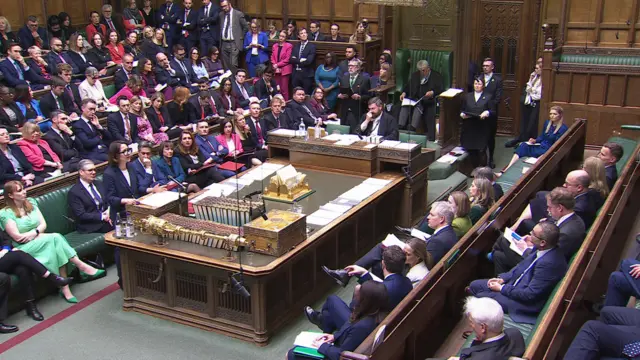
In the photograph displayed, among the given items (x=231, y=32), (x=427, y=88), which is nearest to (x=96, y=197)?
(x=427, y=88)

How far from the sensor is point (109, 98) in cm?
1034

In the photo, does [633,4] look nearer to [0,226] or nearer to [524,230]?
[524,230]

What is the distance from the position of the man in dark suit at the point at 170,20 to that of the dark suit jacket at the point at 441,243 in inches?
343

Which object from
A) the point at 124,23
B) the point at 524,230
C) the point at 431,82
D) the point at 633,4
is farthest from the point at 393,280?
the point at 124,23

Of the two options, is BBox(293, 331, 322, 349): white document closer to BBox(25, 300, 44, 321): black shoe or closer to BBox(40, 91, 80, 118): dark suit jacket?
BBox(25, 300, 44, 321): black shoe

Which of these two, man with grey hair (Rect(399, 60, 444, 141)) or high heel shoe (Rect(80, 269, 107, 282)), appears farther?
man with grey hair (Rect(399, 60, 444, 141))

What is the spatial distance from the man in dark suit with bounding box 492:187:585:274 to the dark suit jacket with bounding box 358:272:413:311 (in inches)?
36.4

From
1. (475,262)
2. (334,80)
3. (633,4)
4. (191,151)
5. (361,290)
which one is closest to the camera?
(361,290)

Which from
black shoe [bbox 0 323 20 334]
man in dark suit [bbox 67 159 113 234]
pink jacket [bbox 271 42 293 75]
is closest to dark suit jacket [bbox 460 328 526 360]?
black shoe [bbox 0 323 20 334]

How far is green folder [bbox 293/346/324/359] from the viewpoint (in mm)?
4621

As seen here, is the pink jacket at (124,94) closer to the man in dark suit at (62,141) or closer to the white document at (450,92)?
the man in dark suit at (62,141)

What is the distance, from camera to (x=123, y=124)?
8.77 meters

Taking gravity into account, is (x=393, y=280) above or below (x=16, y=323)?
above

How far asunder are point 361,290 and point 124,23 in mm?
9729
